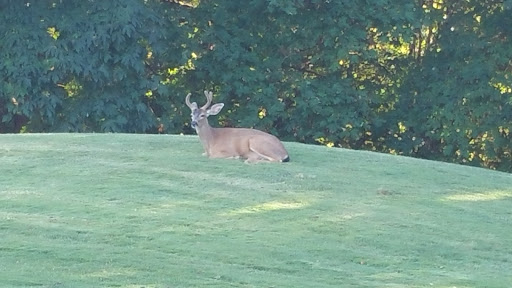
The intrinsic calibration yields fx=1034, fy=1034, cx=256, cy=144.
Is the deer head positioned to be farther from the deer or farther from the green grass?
the green grass

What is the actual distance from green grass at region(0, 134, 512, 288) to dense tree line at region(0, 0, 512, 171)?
10961 millimetres

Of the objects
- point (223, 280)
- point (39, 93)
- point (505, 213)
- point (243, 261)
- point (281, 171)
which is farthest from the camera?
point (39, 93)

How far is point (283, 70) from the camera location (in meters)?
26.8

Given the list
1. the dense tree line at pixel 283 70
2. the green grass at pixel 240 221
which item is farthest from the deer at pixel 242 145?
the dense tree line at pixel 283 70

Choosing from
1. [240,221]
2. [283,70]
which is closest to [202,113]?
[240,221]

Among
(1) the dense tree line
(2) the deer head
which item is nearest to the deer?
(2) the deer head

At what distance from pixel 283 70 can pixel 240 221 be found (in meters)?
17.5

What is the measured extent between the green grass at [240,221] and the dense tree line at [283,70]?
10961 millimetres

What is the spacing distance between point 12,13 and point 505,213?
16159 millimetres

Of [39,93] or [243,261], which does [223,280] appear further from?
[39,93]

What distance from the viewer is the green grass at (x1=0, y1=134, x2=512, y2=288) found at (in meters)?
7.88

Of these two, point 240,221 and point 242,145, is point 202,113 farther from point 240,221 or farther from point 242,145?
point 240,221

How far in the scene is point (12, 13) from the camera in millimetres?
24328

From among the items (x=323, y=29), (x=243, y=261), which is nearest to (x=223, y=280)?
(x=243, y=261)
